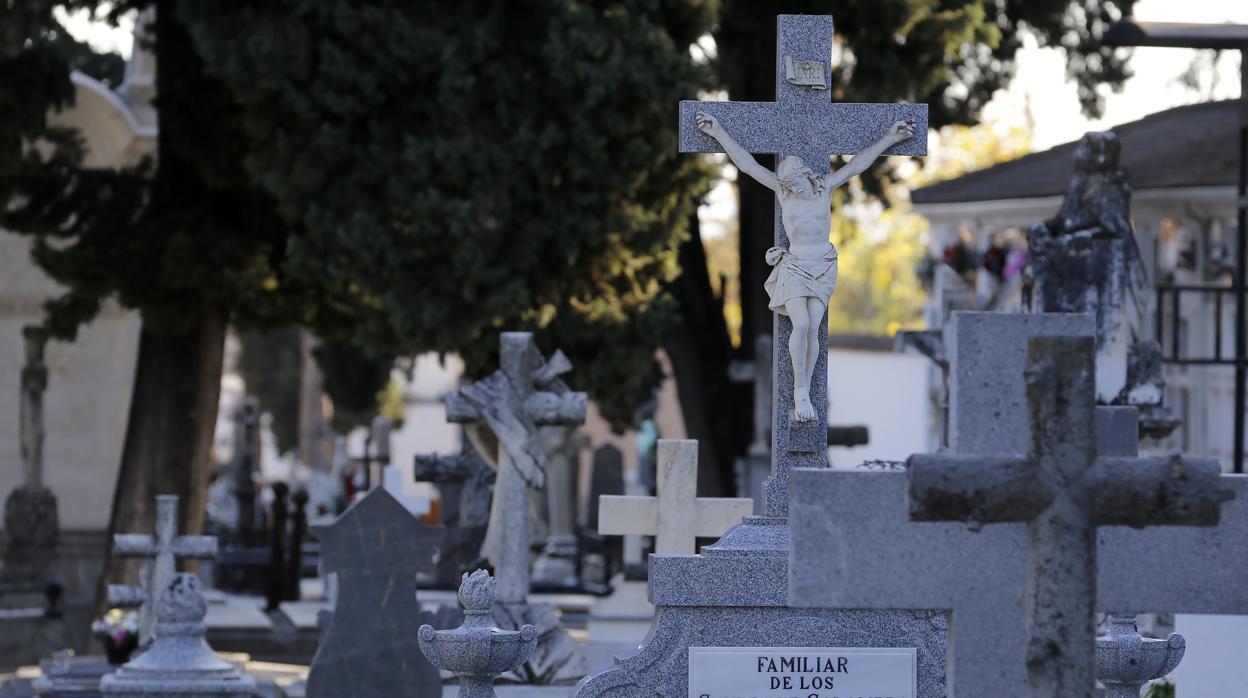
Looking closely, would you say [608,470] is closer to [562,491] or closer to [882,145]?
[562,491]

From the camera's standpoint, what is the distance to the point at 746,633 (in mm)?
9797

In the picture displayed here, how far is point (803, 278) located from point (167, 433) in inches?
403

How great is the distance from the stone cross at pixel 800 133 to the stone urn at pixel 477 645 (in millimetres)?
1738

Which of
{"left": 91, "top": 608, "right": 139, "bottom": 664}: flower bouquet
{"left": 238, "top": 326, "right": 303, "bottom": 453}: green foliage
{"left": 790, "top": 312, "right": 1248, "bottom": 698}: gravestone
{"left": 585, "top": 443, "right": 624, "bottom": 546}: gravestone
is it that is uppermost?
{"left": 238, "top": 326, "right": 303, "bottom": 453}: green foliage

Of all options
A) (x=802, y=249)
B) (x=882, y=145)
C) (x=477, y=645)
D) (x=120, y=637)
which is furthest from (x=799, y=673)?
(x=120, y=637)

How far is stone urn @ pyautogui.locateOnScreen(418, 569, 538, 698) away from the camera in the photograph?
30.4 ft

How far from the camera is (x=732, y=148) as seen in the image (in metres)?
10.7

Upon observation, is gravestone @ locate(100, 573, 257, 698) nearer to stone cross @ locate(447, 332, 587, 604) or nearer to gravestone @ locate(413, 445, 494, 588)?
stone cross @ locate(447, 332, 587, 604)

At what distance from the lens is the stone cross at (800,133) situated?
423 inches

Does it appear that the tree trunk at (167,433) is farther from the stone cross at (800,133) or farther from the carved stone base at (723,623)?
the carved stone base at (723,623)

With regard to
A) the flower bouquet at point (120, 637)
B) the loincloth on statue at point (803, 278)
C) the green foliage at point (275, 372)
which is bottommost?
the flower bouquet at point (120, 637)

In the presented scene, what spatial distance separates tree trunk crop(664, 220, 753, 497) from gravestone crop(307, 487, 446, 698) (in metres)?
10.2

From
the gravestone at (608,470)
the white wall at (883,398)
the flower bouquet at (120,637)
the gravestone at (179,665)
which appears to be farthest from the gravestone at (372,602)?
the white wall at (883,398)

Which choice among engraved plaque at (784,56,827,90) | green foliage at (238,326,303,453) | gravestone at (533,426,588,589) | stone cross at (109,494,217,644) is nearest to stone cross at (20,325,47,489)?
gravestone at (533,426,588,589)
